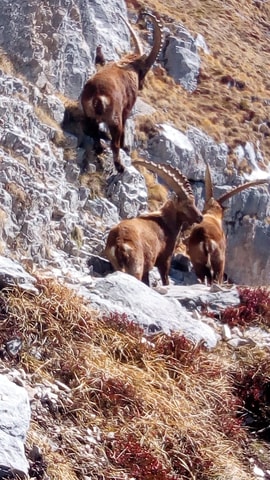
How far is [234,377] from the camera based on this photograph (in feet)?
24.3

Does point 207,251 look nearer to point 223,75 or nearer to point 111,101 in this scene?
point 111,101

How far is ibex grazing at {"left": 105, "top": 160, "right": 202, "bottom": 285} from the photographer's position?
11.8 meters

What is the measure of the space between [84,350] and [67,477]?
1.52 m

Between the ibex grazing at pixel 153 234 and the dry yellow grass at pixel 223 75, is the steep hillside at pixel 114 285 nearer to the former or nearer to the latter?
the dry yellow grass at pixel 223 75

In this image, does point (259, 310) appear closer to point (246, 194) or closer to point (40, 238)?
point (40, 238)

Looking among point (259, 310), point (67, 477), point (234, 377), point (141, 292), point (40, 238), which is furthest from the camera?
point (40, 238)

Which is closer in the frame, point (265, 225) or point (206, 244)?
point (206, 244)

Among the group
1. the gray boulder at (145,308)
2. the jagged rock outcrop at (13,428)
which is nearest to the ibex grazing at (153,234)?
the gray boulder at (145,308)

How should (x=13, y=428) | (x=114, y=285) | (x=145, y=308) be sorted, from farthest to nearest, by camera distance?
(x=114, y=285) < (x=145, y=308) < (x=13, y=428)

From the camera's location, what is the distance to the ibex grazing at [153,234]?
→ 11773 millimetres

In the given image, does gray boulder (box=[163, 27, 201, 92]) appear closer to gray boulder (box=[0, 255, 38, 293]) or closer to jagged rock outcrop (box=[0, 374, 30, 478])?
gray boulder (box=[0, 255, 38, 293])

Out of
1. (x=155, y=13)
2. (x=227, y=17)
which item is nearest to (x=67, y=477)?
(x=155, y=13)

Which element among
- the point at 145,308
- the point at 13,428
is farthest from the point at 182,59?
the point at 13,428

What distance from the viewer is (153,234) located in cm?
1320
